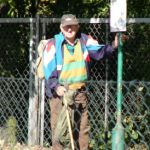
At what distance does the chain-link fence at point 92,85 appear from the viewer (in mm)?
7023

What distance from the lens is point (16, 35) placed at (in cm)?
811

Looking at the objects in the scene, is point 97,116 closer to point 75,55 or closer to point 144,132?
point 144,132

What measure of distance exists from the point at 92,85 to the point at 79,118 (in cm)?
74

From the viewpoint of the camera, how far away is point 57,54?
242 inches

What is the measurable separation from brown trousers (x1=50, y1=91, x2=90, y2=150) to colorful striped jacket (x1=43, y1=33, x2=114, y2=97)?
189 millimetres

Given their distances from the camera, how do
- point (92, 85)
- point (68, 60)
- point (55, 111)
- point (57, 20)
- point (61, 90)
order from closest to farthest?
point (61, 90)
point (68, 60)
point (55, 111)
point (92, 85)
point (57, 20)

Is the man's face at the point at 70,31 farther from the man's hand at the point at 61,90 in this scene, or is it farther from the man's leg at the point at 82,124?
the man's leg at the point at 82,124

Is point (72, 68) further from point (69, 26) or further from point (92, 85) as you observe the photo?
point (92, 85)

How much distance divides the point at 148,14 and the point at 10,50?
6.29 ft

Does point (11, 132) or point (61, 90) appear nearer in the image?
point (61, 90)

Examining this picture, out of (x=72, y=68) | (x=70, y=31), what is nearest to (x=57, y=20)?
(x=70, y=31)

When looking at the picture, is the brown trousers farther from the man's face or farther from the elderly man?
the man's face

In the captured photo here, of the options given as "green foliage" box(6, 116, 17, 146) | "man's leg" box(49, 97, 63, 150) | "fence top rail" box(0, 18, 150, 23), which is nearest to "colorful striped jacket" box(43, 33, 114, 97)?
A: "man's leg" box(49, 97, 63, 150)

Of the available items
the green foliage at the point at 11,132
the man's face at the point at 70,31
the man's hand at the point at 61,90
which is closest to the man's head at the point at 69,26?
the man's face at the point at 70,31
